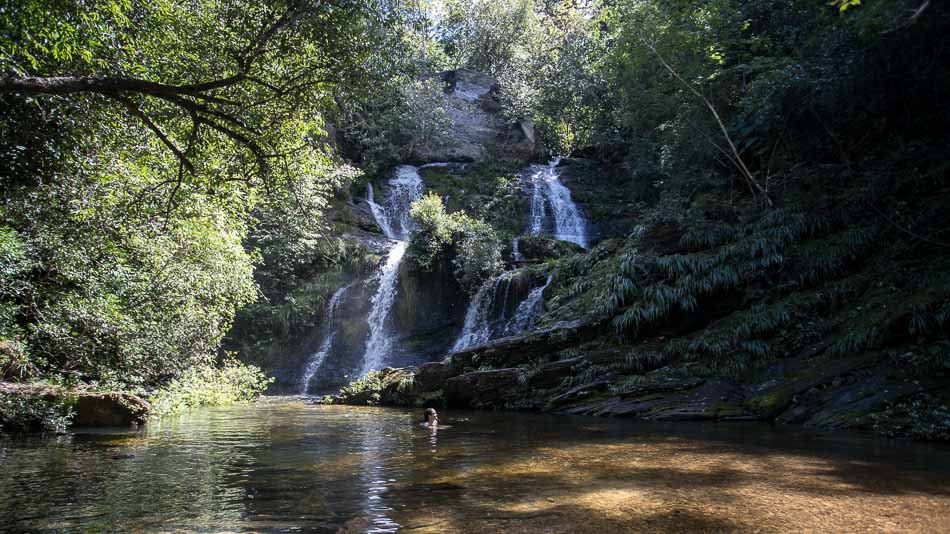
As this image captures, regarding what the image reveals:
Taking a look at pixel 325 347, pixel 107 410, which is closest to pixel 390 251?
pixel 325 347

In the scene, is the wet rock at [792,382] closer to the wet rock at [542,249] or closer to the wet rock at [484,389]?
the wet rock at [484,389]

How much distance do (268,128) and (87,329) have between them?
5108 mm

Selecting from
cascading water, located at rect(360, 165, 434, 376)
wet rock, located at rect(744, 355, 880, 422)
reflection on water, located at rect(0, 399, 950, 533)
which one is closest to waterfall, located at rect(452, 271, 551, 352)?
cascading water, located at rect(360, 165, 434, 376)

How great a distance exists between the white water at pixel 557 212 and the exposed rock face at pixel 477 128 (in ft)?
18.8

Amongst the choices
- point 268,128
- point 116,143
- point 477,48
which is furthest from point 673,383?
point 477,48

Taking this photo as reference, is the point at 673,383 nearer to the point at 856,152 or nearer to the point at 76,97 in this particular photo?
the point at 856,152

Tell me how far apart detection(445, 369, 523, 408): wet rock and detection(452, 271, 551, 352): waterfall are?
4370 millimetres

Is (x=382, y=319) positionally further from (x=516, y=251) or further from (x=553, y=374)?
(x=553, y=374)

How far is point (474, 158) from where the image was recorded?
1375 inches

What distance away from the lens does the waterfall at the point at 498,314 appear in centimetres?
1819

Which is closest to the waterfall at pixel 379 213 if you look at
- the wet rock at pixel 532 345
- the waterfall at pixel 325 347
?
the waterfall at pixel 325 347

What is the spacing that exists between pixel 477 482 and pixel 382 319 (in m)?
18.5

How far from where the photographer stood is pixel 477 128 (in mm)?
37469

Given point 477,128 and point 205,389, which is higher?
point 477,128
